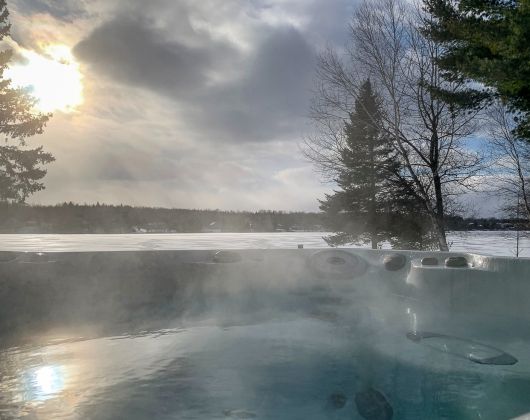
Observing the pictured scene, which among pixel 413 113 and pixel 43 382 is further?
pixel 413 113

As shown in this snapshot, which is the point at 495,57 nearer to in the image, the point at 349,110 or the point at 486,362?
the point at 349,110

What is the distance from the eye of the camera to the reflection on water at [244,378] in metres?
2.18

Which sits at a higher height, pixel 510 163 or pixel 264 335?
pixel 510 163

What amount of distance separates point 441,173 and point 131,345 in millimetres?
8447

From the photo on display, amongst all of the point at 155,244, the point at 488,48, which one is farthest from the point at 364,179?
the point at 155,244

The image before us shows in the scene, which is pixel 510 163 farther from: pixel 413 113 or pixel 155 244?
pixel 155 244

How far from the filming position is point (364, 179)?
12.4m

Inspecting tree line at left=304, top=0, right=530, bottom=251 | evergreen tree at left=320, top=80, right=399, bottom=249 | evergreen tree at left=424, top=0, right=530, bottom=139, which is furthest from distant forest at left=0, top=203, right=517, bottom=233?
evergreen tree at left=424, top=0, right=530, bottom=139

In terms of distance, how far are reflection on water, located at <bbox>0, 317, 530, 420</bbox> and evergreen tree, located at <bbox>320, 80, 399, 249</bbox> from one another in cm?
722

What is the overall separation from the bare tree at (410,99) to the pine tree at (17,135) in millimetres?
9308

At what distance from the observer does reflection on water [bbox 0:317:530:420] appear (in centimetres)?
218

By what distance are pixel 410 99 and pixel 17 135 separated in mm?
11957

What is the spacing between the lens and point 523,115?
279 inches

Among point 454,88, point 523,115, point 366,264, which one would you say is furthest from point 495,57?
point 366,264
